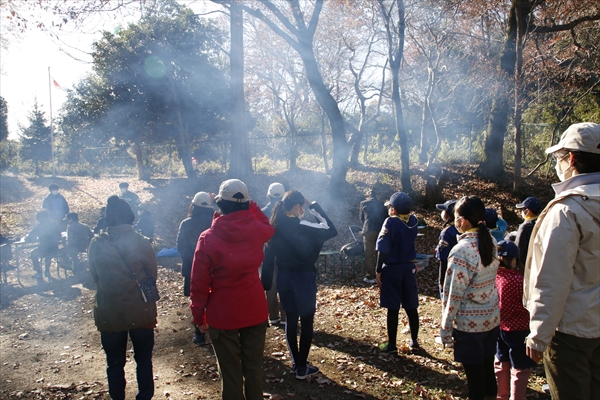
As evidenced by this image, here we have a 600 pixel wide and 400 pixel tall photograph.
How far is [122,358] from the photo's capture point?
4031 millimetres

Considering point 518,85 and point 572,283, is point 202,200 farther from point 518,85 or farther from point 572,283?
point 518,85

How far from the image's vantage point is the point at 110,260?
390 cm

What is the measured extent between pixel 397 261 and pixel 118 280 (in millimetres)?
2935

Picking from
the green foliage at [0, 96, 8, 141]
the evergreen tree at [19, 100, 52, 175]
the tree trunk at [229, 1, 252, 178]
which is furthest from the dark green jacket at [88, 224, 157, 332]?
the green foliage at [0, 96, 8, 141]

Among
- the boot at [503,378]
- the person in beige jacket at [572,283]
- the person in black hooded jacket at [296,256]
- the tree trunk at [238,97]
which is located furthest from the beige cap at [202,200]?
the tree trunk at [238,97]

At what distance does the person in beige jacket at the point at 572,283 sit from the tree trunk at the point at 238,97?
35.1ft

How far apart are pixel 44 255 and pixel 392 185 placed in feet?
37.0

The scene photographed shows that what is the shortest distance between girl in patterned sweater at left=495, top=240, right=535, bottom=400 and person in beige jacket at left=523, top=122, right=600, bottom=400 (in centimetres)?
105

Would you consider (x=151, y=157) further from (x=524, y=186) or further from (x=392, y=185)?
(x=524, y=186)

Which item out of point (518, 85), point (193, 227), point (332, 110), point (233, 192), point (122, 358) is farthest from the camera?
point (332, 110)

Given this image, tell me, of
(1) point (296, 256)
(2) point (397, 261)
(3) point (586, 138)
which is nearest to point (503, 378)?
(2) point (397, 261)

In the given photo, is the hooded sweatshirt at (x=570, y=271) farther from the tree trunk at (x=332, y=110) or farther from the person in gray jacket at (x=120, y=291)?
the tree trunk at (x=332, y=110)

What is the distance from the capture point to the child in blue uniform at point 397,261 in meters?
5.06

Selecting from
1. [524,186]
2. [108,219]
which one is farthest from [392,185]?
[108,219]
